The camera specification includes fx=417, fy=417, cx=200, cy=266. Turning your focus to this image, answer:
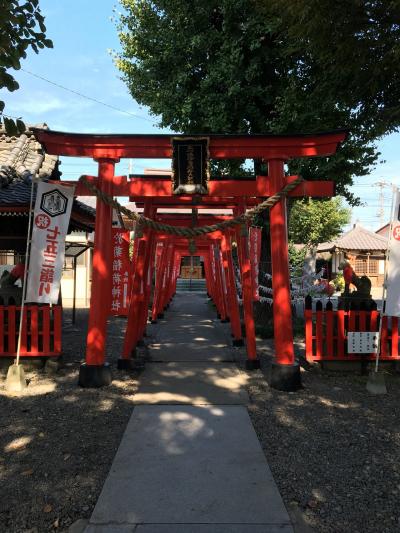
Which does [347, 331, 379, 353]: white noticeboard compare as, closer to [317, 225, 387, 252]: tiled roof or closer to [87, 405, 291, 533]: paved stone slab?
[87, 405, 291, 533]: paved stone slab

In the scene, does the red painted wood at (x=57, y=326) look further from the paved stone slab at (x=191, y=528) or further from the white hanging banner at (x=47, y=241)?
the paved stone slab at (x=191, y=528)

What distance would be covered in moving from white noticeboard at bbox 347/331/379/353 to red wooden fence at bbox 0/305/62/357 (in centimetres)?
462

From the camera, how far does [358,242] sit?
3241 centimetres

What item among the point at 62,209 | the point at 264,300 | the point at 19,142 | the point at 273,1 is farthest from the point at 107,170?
the point at 264,300

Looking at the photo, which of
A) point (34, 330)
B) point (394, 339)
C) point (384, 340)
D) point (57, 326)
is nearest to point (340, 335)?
point (384, 340)

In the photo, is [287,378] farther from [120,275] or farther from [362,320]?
[120,275]

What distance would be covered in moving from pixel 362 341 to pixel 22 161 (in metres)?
8.42

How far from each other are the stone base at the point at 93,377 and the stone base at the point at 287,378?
7.93 ft

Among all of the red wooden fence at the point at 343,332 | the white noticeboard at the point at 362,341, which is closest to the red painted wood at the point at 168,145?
the red wooden fence at the point at 343,332

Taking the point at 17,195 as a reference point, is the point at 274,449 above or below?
below

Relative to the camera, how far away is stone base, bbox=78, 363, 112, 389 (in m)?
5.86

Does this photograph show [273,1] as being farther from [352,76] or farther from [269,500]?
[269,500]

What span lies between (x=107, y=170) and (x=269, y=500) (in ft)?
15.3

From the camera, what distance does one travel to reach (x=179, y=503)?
9.61 feet
